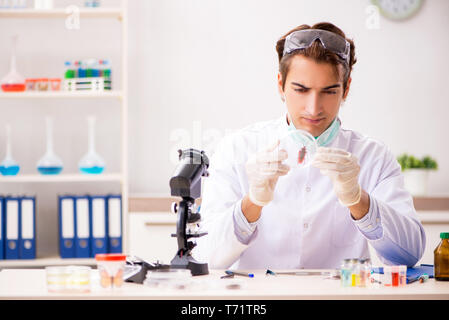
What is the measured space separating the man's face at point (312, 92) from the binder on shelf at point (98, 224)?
1712mm

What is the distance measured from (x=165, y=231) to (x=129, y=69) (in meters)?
1.00

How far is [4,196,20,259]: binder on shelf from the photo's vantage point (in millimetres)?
3373

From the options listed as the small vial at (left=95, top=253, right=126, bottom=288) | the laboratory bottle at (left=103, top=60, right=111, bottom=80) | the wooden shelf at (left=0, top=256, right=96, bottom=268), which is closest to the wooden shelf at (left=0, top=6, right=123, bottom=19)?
the laboratory bottle at (left=103, top=60, right=111, bottom=80)

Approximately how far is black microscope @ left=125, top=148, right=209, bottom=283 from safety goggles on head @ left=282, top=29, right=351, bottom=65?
1.53 ft

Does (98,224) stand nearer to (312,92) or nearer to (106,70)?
(106,70)

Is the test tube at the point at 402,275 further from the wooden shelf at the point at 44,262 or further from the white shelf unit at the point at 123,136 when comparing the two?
the wooden shelf at the point at 44,262

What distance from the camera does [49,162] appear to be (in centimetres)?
347

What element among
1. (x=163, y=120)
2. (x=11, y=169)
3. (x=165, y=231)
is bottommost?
(x=165, y=231)

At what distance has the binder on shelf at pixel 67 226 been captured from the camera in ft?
11.1

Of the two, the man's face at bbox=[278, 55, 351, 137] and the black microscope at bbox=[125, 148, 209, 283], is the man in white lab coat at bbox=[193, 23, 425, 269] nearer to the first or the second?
the man's face at bbox=[278, 55, 351, 137]

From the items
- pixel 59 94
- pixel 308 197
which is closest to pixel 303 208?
pixel 308 197
